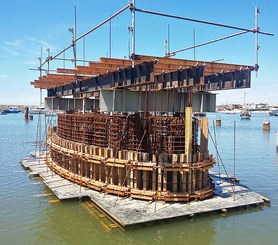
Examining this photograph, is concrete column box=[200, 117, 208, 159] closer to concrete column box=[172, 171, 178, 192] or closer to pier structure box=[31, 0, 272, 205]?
pier structure box=[31, 0, 272, 205]

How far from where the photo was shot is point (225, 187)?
1803 cm

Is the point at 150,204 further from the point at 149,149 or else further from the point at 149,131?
the point at 149,131

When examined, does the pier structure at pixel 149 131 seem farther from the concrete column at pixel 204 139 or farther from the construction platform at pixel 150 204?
the construction platform at pixel 150 204

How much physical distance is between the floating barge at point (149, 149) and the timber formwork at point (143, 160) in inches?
2.0

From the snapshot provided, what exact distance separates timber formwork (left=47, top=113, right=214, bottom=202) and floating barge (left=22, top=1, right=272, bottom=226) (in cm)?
5

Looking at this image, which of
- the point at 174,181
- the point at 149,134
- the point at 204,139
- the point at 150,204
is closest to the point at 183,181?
the point at 174,181

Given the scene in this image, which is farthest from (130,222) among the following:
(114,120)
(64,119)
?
(64,119)

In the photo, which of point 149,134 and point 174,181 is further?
point 149,134

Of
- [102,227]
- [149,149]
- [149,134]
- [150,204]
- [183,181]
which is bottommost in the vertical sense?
[102,227]

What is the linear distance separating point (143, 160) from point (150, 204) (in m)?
2.35

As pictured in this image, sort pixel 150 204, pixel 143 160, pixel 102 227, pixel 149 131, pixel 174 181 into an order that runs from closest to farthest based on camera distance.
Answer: pixel 102 227 < pixel 150 204 < pixel 174 181 < pixel 143 160 < pixel 149 131

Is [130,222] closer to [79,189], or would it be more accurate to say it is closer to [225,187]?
[79,189]

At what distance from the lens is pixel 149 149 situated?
17.0 meters

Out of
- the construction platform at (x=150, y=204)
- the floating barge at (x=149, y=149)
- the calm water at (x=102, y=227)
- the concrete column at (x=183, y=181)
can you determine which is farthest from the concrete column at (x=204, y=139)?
the calm water at (x=102, y=227)
